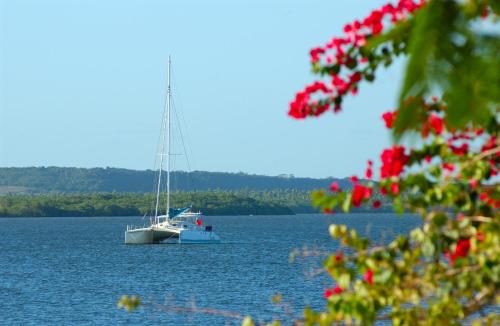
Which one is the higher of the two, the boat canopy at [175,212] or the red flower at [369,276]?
the boat canopy at [175,212]

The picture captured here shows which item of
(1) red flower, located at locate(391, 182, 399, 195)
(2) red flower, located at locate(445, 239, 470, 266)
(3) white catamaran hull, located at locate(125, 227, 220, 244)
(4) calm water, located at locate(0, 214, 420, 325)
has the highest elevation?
(1) red flower, located at locate(391, 182, 399, 195)

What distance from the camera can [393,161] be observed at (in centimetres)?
A: 592

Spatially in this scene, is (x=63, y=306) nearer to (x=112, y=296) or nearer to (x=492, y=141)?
(x=112, y=296)

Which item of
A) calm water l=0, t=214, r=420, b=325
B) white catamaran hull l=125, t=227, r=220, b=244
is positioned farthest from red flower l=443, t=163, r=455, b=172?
white catamaran hull l=125, t=227, r=220, b=244

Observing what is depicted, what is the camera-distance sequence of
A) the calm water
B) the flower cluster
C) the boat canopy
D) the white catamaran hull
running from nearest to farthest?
1. the flower cluster
2. the calm water
3. the white catamaran hull
4. the boat canopy

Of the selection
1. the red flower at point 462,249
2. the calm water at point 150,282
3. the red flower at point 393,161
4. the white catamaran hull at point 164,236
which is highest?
the red flower at point 393,161

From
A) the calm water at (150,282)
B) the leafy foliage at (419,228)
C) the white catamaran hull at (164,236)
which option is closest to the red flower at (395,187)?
the leafy foliage at (419,228)

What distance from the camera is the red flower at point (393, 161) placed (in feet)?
19.4

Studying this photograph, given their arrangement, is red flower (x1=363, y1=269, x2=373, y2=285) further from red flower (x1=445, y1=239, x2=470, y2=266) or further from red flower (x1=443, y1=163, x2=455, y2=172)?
red flower (x1=443, y1=163, x2=455, y2=172)

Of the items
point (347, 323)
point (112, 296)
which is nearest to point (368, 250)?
point (347, 323)

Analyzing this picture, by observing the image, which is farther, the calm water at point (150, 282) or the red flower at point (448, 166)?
the calm water at point (150, 282)

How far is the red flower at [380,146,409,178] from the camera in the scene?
5910mm

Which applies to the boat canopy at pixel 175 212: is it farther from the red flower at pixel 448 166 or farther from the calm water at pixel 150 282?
the red flower at pixel 448 166

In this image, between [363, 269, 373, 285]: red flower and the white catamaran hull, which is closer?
[363, 269, 373, 285]: red flower
